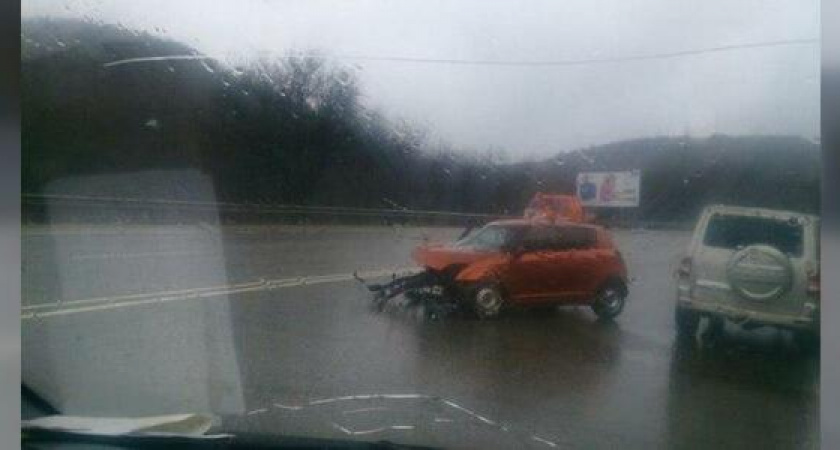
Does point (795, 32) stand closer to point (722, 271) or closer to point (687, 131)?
point (687, 131)

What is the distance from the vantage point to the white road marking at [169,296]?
346 centimetres

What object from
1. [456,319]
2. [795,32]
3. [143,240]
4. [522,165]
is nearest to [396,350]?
[456,319]

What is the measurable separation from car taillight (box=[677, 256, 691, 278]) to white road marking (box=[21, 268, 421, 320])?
0.97 m

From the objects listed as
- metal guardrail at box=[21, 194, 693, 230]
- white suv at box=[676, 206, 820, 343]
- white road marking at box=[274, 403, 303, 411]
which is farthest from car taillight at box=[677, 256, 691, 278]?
white road marking at box=[274, 403, 303, 411]

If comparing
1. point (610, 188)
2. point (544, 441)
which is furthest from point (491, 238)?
point (544, 441)

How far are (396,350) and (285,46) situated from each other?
3.46 feet

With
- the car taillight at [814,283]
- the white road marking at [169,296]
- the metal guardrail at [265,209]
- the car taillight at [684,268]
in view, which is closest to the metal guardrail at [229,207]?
the metal guardrail at [265,209]

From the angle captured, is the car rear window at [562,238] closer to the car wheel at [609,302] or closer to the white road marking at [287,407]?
the car wheel at [609,302]

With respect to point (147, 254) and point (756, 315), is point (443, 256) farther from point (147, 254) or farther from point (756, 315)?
point (147, 254)

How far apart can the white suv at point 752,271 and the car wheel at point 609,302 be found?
0.18m

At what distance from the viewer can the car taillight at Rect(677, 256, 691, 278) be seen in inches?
118

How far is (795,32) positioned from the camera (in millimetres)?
2812

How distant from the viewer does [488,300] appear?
10.7 ft

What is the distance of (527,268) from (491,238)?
0.17m
